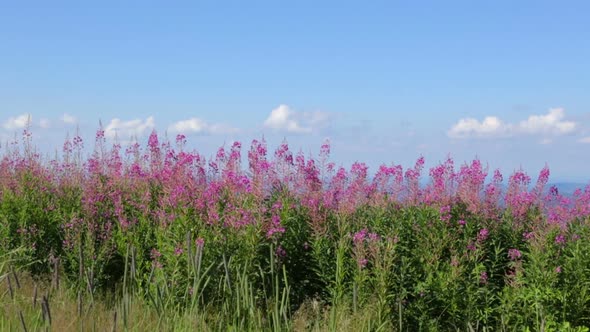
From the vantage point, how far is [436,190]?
682 centimetres

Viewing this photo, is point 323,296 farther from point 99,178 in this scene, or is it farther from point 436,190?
point 99,178

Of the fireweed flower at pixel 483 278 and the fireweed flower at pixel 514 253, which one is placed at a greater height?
the fireweed flower at pixel 514 253

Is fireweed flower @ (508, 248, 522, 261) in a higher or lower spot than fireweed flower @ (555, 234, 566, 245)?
lower

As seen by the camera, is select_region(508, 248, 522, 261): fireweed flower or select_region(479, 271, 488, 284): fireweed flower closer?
select_region(479, 271, 488, 284): fireweed flower

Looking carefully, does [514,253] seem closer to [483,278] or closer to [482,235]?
[482,235]

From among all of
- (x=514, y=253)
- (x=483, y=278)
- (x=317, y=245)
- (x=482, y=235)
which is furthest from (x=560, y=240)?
(x=317, y=245)

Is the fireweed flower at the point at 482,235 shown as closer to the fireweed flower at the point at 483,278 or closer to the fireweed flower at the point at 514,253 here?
the fireweed flower at the point at 514,253

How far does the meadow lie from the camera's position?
556 cm

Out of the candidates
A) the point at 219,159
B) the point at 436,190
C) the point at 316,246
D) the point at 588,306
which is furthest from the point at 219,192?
the point at 588,306

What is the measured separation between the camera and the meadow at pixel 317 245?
556cm

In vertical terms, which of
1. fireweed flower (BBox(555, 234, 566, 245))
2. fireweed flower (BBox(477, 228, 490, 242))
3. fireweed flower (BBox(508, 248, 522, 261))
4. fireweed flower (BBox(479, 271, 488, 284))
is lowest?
fireweed flower (BBox(479, 271, 488, 284))

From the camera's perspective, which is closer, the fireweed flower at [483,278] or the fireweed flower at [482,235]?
the fireweed flower at [483,278]

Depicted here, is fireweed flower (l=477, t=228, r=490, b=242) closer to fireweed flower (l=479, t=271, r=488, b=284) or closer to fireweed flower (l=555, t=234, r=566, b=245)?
fireweed flower (l=479, t=271, r=488, b=284)

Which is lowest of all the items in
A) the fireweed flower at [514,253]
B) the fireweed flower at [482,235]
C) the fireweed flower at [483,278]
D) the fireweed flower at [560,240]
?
the fireweed flower at [483,278]
